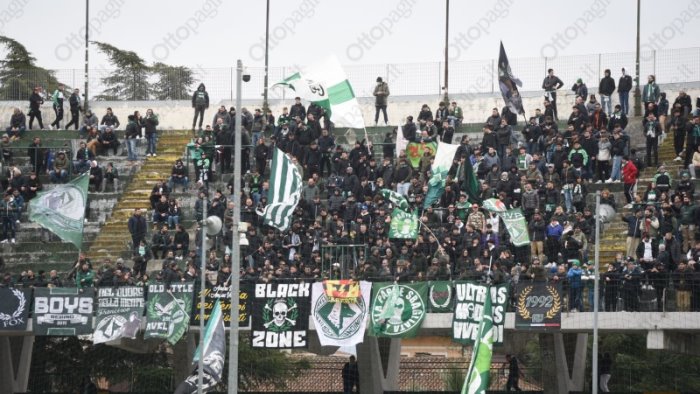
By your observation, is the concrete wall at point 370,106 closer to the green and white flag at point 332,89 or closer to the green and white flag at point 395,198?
the green and white flag at point 332,89

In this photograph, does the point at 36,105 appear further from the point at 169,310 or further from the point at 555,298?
the point at 555,298

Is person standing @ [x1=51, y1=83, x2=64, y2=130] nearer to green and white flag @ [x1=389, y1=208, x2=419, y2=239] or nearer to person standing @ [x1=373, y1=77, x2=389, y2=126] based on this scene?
person standing @ [x1=373, y1=77, x2=389, y2=126]

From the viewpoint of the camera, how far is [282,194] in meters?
A: 42.1

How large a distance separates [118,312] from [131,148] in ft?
44.5

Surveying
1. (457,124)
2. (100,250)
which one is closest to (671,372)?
(457,124)

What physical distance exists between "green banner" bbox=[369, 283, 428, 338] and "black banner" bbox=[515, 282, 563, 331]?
249 centimetres

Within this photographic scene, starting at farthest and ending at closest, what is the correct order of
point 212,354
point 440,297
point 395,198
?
point 395,198 < point 440,297 < point 212,354

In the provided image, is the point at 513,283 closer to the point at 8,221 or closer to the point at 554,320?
the point at 554,320

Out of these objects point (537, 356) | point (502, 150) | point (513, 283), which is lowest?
point (537, 356)

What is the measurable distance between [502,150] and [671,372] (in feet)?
45.1

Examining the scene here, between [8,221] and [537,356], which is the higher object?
[8,221]

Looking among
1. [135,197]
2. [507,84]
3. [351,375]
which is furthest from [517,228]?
[135,197]

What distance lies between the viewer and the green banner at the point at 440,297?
3975 cm

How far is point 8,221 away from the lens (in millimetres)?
48562
